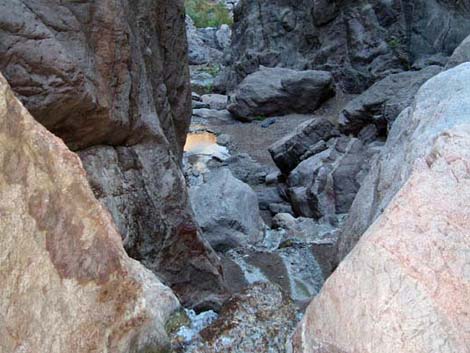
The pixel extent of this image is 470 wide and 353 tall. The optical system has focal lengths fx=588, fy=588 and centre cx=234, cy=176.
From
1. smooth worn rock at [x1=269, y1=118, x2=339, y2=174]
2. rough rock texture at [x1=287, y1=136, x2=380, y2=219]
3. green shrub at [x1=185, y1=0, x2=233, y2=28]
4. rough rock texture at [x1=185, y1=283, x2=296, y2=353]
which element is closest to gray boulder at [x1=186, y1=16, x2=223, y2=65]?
green shrub at [x1=185, y1=0, x2=233, y2=28]

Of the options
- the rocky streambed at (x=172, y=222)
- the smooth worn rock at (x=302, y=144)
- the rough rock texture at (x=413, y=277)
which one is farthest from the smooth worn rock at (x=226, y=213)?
the rough rock texture at (x=413, y=277)

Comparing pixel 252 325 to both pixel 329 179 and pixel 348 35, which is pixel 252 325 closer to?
pixel 329 179

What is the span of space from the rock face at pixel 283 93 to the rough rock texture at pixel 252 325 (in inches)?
516

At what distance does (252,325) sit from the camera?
3.32 m

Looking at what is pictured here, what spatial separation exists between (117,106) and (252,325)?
1.82 m

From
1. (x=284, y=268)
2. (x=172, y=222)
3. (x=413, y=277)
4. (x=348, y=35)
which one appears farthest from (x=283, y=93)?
(x=413, y=277)

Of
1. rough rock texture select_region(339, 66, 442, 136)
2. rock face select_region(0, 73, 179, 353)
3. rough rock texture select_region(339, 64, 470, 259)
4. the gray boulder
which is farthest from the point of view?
the gray boulder

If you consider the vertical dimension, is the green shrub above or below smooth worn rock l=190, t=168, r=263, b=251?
below

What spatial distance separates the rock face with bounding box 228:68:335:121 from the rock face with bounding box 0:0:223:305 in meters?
11.1

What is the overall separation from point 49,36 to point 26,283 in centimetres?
209

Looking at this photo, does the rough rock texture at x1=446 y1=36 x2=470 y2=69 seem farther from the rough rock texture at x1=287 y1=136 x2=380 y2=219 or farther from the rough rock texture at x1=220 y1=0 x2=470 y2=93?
the rough rock texture at x1=220 y1=0 x2=470 y2=93

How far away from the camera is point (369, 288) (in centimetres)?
229

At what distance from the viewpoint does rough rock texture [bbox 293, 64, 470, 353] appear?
2146mm

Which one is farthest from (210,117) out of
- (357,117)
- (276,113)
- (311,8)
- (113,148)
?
(113,148)
